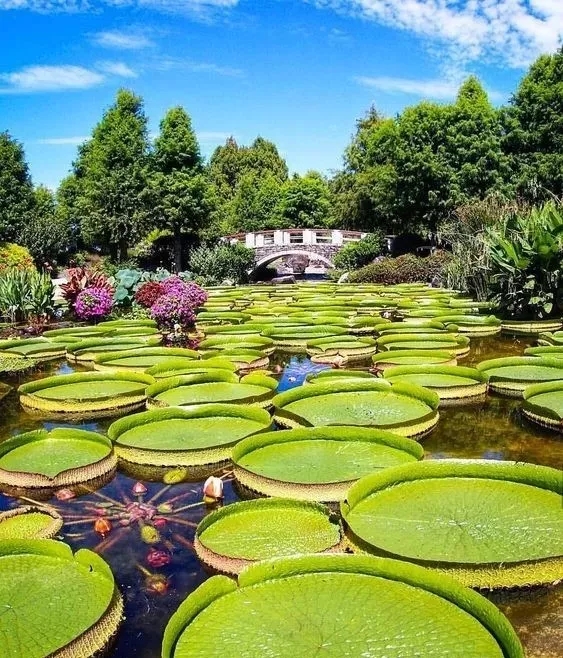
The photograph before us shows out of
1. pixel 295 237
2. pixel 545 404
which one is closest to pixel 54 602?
pixel 545 404

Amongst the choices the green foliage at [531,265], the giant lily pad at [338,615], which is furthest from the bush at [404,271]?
the giant lily pad at [338,615]

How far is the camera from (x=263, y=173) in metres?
60.3

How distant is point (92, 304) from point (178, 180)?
66.9ft

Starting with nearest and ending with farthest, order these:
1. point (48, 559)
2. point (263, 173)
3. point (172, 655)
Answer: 1. point (172, 655)
2. point (48, 559)
3. point (263, 173)

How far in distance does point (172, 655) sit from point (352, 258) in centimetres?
2767

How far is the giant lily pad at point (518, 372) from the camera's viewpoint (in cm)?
568

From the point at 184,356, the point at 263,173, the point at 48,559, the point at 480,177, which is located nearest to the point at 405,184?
the point at 480,177

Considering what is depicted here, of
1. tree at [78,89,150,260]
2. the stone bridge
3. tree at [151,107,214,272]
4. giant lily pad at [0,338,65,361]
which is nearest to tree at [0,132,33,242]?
tree at [78,89,150,260]

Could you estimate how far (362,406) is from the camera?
199 inches

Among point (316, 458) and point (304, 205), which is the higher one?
point (304, 205)

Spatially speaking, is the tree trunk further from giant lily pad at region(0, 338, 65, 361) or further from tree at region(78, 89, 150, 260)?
giant lily pad at region(0, 338, 65, 361)

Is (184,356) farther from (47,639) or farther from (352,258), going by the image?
(352,258)

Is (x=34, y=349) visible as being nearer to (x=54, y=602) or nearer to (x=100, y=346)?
(x=100, y=346)

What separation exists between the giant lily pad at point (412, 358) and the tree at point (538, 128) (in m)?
22.3
